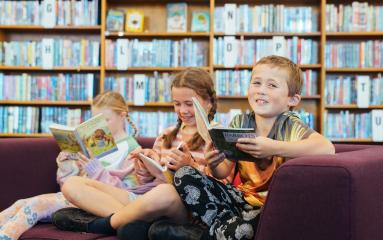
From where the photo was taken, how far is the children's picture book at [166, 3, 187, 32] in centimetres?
480

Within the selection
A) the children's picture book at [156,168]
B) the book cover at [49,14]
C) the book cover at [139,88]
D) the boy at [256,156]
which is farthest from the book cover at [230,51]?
the boy at [256,156]

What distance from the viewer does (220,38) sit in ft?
15.5

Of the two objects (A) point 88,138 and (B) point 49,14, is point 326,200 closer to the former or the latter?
(A) point 88,138

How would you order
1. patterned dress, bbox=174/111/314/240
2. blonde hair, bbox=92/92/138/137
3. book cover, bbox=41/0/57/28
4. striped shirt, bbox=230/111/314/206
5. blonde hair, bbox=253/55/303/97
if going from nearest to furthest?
1. patterned dress, bbox=174/111/314/240
2. striped shirt, bbox=230/111/314/206
3. blonde hair, bbox=253/55/303/97
4. blonde hair, bbox=92/92/138/137
5. book cover, bbox=41/0/57/28

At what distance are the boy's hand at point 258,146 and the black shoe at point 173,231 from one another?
0.27 meters

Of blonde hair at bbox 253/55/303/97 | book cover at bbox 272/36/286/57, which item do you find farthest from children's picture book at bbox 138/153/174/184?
book cover at bbox 272/36/286/57

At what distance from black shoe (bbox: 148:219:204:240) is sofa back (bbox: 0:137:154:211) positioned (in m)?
0.87

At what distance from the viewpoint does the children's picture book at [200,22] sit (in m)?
4.79

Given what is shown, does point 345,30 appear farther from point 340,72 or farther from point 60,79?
point 60,79

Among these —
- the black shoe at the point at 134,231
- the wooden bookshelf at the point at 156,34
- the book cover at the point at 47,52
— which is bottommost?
the black shoe at the point at 134,231

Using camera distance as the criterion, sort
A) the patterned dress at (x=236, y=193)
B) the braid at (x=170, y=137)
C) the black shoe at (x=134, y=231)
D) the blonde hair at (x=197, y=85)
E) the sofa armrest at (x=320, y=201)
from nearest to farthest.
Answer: the sofa armrest at (x=320, y=201) → the patterned dress at (x=236, y=193) → the black shoe at (x=134, y=231) → the blonde hair at (x=197, y=85) → the braid at (x=170, y=137)

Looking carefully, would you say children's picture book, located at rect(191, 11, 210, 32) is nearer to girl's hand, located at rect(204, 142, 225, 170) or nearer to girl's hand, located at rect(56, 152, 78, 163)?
girl's hand, located at rect(56, 152, 78, 163)

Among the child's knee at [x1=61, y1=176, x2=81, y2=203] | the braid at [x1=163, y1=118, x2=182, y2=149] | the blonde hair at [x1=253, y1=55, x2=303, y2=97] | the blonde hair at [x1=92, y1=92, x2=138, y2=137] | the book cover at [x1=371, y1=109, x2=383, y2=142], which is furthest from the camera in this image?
the book cover at [x1=371, y1=109, x2=383, y2=142]

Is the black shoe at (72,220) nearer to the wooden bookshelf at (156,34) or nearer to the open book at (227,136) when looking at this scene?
the open book at (227,136)
